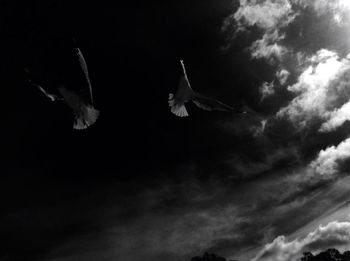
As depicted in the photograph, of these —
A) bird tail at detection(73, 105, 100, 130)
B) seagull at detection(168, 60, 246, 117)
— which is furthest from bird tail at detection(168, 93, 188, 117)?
bird tail at detection(73, 105, 100, 130)

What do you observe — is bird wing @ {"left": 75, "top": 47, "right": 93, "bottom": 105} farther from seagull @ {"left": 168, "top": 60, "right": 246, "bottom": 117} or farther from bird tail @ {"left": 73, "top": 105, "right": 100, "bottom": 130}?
seagull @ {"left": 168, "top": 60, "right": 246, "bottom": 117}

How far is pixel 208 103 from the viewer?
7016 mm

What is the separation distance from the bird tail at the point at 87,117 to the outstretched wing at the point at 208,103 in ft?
6.28

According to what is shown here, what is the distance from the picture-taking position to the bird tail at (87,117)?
233 inches

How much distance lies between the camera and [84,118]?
20.1 feet

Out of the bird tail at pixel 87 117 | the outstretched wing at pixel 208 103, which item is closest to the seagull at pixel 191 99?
the outstretched wing at pixel 208 103

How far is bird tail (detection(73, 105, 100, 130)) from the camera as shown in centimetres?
591

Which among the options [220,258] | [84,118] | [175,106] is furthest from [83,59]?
[220,258]

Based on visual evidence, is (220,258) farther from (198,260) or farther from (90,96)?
(90,96)

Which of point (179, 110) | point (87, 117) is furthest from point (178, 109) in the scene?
point (87, 117)

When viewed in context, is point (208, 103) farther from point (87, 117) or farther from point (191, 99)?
point (87, 117)

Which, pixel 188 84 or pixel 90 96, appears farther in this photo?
pixel 188 84

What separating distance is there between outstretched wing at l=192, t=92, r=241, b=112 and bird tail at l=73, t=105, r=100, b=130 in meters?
1.91

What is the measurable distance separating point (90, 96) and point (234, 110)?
2.27m
